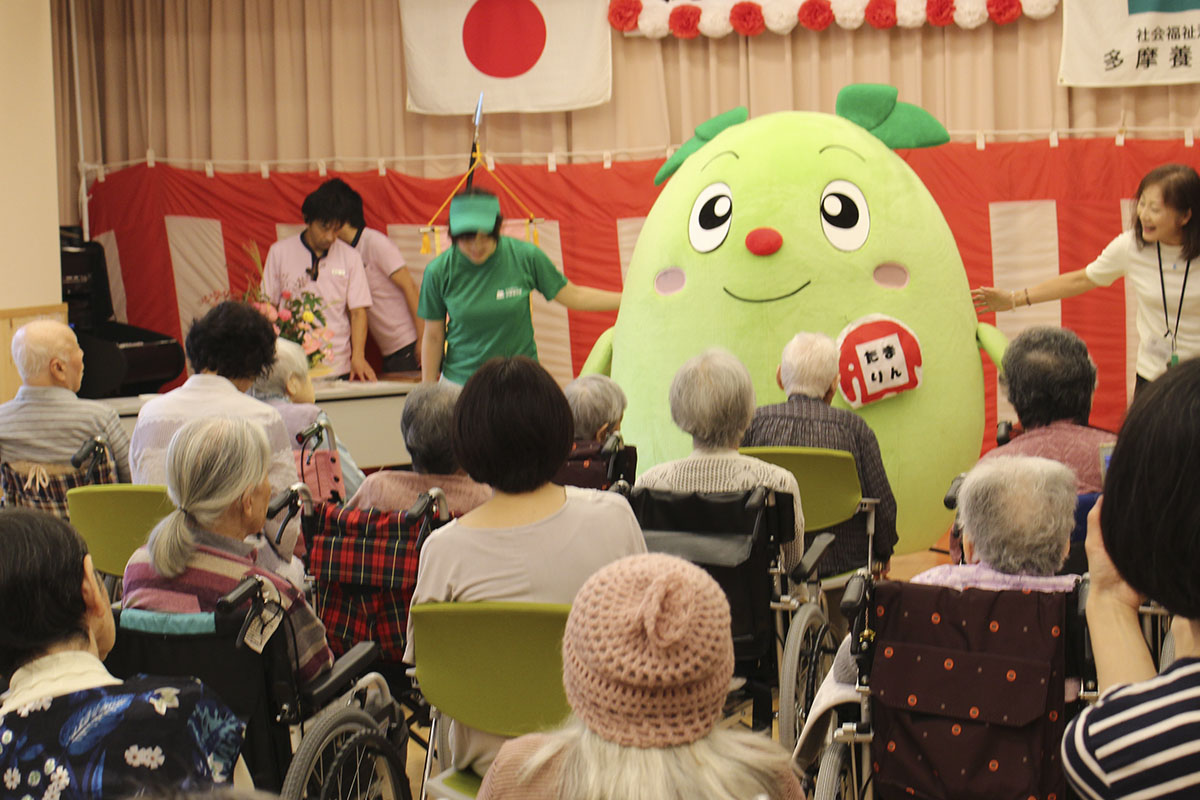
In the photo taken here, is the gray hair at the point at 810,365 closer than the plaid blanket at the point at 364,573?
No

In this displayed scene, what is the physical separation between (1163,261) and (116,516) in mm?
3182

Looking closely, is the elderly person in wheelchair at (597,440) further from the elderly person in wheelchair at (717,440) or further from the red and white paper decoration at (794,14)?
the red and white paper decoration at (794,14)

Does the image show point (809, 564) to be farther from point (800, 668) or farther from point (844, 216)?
point (844, 216)

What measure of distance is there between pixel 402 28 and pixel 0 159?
2035 millimetres

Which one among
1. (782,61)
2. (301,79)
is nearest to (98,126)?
(301,79)

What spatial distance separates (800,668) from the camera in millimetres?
2680

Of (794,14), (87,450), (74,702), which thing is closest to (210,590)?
(74,702)

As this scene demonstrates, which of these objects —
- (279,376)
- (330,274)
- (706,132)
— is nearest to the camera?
(279,376)

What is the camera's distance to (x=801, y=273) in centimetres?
395

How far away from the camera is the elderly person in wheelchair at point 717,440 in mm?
2666

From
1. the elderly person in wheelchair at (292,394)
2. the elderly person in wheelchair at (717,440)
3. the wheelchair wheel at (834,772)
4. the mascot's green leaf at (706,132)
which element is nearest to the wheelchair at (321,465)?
the elderly person in wheelchair at (292,394)

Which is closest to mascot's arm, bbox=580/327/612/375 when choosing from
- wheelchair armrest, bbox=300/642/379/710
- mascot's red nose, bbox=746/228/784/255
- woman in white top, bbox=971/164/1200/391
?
mascot's red nose, bbox=746/228/784/255

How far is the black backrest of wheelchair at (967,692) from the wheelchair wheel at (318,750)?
0.81m

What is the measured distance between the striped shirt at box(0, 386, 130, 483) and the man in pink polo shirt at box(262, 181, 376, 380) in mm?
2512
